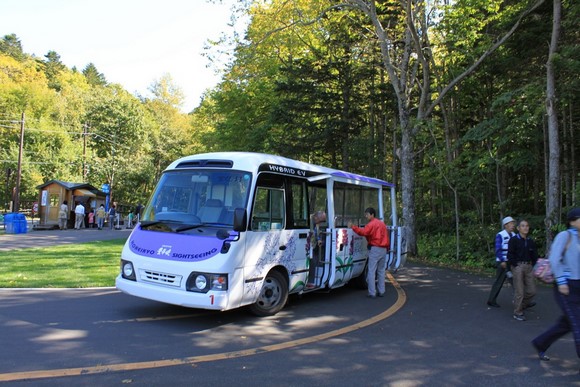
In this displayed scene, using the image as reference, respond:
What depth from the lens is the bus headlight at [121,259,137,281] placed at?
22.4ft

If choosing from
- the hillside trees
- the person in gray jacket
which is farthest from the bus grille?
the hillside trees

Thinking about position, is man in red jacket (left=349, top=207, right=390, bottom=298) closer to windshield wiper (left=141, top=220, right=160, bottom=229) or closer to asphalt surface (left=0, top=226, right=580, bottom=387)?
asphalt surface (left=0, top=226, right=580, bottom=387)

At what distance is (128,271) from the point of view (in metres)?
6.87

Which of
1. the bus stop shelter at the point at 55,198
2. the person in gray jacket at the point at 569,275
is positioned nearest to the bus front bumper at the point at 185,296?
the person in gray jacket at the point at 569,275

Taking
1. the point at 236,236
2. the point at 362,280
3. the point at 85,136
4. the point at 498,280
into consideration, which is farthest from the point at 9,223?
the point at 85,136

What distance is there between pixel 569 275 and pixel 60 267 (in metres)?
11.7

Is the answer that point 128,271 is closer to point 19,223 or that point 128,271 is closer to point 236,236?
point 236,236

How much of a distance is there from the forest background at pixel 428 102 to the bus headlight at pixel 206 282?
1132 centimetres

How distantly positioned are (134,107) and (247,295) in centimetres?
5346

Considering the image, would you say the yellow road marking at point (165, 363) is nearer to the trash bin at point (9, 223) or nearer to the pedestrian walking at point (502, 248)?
the pedestrian walking at point (502, 248)

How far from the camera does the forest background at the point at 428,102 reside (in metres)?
15.5

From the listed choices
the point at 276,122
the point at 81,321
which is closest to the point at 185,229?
the point at 81,321

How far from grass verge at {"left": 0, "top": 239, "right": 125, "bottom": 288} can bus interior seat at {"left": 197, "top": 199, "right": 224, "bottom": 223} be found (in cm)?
427

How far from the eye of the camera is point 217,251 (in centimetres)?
631
